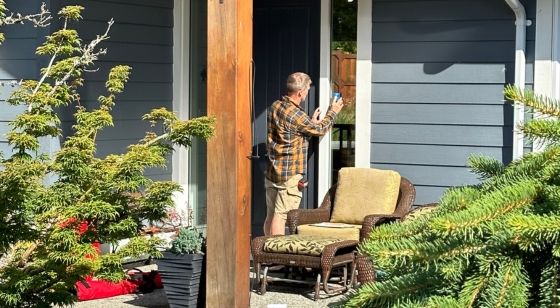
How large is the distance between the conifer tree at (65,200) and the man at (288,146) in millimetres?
4748

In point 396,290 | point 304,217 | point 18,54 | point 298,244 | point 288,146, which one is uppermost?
point 18,54

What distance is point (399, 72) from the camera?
7988mm

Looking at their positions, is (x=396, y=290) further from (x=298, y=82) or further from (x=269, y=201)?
(x=269, y=201)

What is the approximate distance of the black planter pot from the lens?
247 inches

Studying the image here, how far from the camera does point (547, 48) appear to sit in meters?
7.34

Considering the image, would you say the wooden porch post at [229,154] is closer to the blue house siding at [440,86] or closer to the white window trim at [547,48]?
the blue house siding at [440,86]

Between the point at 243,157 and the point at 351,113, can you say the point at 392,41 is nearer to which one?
the point at 351,113

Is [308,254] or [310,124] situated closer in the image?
[308,254]

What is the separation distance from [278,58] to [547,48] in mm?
2584

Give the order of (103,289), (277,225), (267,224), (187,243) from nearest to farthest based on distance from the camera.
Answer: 1. (187,243)
2. (103,289)
3. (277,225)
4. (267,224)

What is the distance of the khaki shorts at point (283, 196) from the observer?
26.6 feet

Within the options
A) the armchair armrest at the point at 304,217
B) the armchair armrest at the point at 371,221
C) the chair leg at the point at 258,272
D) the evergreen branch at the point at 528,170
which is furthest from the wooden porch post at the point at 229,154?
the evergreen branch at the point at 528,170

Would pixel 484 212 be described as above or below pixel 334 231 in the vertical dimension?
above

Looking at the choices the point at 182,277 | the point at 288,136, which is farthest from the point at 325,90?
the point at 182,277
